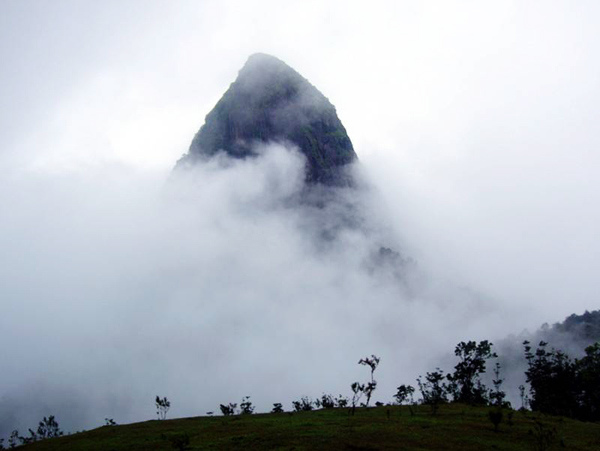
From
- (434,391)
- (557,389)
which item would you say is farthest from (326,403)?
(557,389)

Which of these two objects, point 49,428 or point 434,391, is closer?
point 434,391

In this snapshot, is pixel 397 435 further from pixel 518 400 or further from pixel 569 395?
pixel 518 400

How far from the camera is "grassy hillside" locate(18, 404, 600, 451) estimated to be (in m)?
40.5

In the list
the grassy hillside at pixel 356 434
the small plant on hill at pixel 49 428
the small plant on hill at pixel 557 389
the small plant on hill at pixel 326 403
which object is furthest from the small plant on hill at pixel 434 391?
the small plant on hill at pixel 49 428

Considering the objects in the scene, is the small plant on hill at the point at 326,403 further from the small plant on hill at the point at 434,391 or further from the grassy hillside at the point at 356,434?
the grassy hillside at the point at 356,434

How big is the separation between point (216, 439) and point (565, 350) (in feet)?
610

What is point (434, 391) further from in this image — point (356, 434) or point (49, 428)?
point (49, 428)

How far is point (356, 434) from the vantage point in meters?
43.6

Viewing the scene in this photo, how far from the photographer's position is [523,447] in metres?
40.0

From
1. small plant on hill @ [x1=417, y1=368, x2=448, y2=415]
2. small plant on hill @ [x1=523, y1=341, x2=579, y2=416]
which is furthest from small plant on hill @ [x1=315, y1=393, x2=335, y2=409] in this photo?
small plant on hill @ [x1=523, y1=341, x2=579, y2=416]

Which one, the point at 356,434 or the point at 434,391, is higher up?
the point at 434,391

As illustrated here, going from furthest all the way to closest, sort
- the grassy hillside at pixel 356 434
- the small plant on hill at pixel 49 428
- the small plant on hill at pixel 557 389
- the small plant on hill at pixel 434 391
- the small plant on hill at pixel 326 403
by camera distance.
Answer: the small plant on hill at pixel 49 428 < the small plant on hill at pixel 557 389 < the small plant on hill at pixel 326 403 < the small plant on hill at pixel 434 391 < the grassy hillside at pixel 356 434

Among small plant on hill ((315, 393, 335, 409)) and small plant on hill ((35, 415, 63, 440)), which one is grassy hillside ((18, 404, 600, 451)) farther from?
small plant on hill ((35, 415, 63, 440))

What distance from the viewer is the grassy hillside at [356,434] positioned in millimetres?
40469
